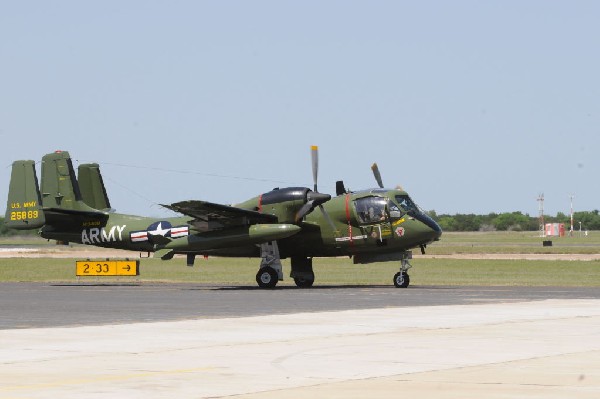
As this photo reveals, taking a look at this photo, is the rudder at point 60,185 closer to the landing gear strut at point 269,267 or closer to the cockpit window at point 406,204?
the landing gear strut at point 269,267

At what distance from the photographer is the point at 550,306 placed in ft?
106

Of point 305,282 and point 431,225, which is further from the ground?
point 431,225

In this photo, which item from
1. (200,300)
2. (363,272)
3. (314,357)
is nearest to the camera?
(314,357)

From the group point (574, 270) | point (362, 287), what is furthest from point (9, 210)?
point (574, 270)

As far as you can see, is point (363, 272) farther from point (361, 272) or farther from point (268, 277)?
point (268, 277)

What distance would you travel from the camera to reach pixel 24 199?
52.9 metres

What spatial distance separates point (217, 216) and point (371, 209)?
601 cm

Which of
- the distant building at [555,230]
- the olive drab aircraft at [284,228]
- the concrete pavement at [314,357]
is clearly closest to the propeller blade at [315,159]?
the olive drab aircraft at [284,228]

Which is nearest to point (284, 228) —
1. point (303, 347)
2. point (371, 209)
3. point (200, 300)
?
point (371, 209)

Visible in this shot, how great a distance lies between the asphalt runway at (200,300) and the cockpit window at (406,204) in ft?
9.93

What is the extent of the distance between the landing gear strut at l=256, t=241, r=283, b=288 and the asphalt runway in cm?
54

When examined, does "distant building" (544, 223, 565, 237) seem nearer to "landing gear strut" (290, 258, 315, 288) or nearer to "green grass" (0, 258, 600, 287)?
"green grass" (0, 258, 600, 287)

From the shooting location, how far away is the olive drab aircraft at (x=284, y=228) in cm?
4572

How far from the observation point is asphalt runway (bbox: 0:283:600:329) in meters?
30.0
